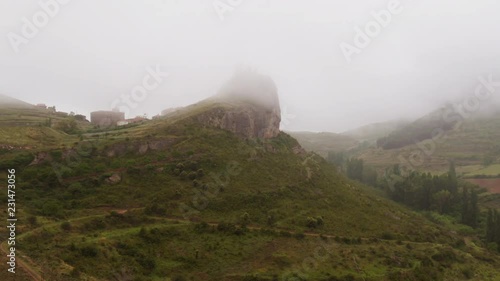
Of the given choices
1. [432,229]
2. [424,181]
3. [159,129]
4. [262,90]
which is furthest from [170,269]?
[424,181]

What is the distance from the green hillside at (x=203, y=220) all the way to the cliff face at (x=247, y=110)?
3.92 m

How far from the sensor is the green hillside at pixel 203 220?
46312 mm

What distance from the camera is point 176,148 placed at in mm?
75062

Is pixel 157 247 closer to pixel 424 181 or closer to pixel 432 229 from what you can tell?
pixel 432 229

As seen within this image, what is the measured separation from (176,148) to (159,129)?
8121mm
